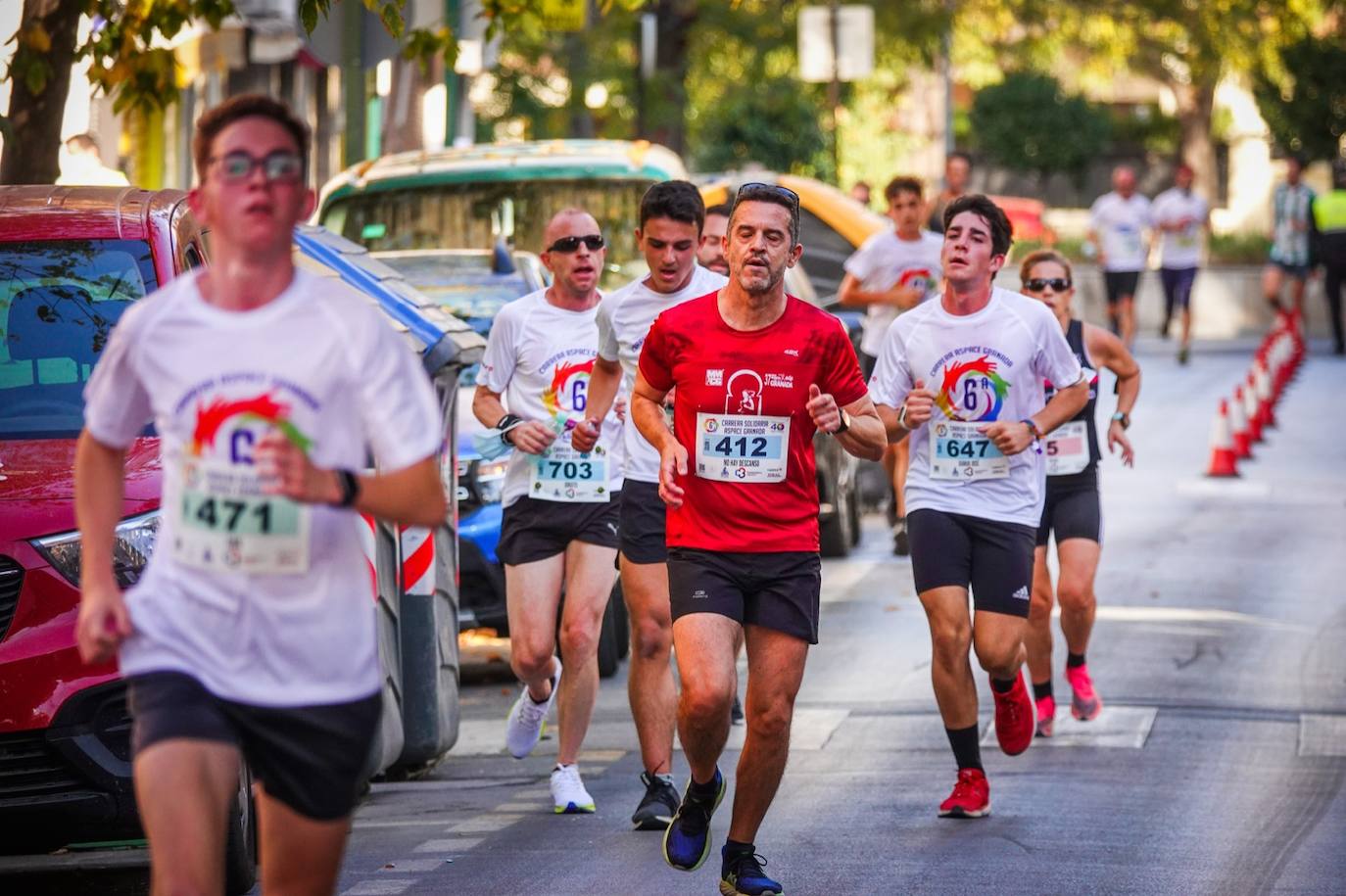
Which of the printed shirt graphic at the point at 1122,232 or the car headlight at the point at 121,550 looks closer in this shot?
the car headlight at the point at 121,550

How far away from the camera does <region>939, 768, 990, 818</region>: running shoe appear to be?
849cm

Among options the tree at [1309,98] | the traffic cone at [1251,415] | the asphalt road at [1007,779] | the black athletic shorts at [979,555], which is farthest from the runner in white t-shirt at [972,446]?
the tree at [1309,98]

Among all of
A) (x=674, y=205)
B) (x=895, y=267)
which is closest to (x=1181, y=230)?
(x=895, y=267)

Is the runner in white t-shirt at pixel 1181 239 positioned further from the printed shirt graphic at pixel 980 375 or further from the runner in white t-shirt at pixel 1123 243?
the printed shirt graphic at pixel 980 375

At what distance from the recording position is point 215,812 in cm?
474

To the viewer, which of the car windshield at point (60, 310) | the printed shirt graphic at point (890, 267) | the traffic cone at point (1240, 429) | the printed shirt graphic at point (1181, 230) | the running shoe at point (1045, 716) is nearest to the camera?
the car windshield at point (60, 310)

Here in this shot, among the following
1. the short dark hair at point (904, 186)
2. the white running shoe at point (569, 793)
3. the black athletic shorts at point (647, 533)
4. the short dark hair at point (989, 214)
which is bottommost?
the white running shoe at point (569, 793)

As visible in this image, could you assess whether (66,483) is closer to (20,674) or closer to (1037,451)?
(20,674)

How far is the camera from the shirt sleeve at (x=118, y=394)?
15.9 feet

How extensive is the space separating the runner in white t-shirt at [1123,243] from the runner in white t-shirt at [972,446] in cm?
1934

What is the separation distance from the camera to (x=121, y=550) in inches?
270

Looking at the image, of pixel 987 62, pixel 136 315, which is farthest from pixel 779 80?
pixel 136 315

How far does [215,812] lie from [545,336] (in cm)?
463

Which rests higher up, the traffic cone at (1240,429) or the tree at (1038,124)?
the tree at (1038,124)
